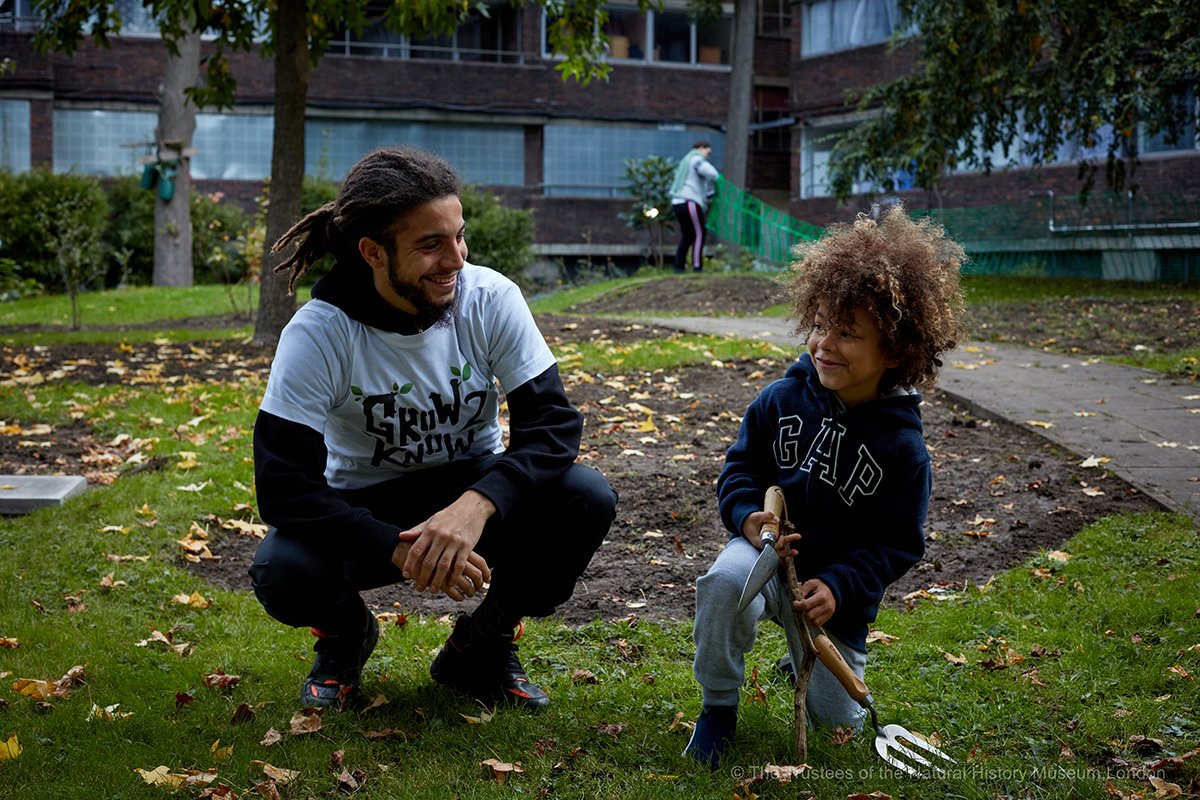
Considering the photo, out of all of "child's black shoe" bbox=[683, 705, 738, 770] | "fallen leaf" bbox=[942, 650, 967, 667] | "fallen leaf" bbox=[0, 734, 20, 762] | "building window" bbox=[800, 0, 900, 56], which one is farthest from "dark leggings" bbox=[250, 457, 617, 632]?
"building window" bbox=[800, 0, 900, 56]

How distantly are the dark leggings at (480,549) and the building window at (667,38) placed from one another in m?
26.8

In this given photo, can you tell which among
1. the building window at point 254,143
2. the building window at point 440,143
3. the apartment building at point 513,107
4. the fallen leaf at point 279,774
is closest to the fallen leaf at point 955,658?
the fallen leaf at point 279,774

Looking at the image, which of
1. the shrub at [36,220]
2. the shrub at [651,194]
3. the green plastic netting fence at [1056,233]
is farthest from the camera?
the shrub at [651,194]

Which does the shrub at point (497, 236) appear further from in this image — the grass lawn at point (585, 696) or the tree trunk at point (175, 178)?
the grass lawn at point (585, 696)

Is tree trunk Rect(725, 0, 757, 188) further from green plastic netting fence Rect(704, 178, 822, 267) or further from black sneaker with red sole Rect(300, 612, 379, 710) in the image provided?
black sneaker with red sole Rect(300, 612, 379, 710)

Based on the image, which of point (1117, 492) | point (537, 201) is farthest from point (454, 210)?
point (537, 201)

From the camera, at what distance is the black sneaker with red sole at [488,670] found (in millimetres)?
3590

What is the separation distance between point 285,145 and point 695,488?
6.05 m

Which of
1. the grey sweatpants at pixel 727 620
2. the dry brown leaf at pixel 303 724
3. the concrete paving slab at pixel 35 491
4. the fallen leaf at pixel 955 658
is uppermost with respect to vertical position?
the grey sweatpants at pixel 727 620

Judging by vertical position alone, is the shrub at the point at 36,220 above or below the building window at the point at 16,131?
below

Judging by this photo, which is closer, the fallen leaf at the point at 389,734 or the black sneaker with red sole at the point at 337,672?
the fallen leaf at the point at 389,734

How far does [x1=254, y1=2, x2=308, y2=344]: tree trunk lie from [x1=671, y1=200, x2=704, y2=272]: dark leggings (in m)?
9.54

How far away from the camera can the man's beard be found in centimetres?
332

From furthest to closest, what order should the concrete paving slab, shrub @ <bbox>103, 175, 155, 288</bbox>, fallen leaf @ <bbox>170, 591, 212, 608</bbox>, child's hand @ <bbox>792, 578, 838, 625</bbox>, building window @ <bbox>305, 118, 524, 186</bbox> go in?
1. building window @ <bbox>305, 118, 524, 186</bbox>
2. shrub @ <bbox>103, 175, 155, 288</bbox>
3. the concrete paving slab
4. fallen leaf @ <bbox>170, 591, 212, 608</bbox>
5. child's hand @ <bbox>792, 578, 838, 625</bbox>
